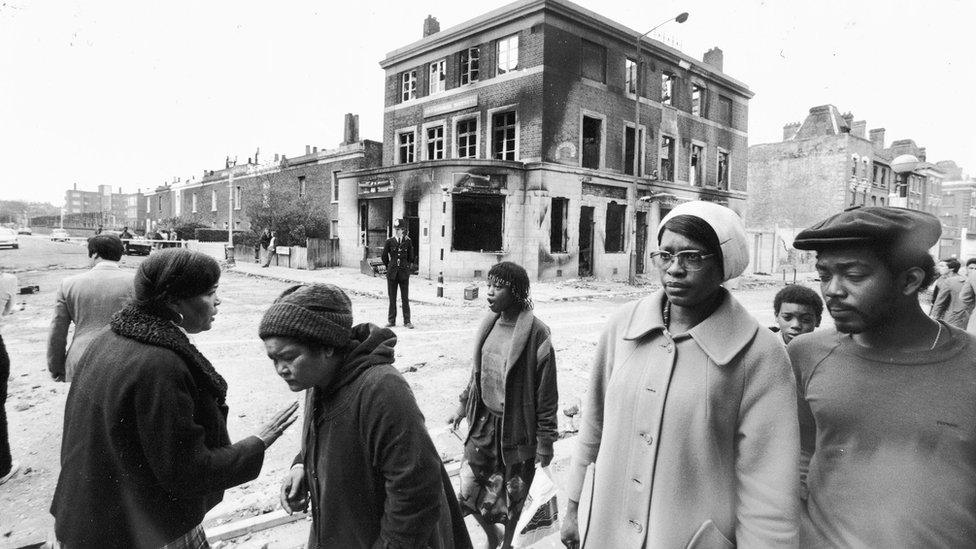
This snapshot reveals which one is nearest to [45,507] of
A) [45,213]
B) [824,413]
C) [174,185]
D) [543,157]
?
[824,413]

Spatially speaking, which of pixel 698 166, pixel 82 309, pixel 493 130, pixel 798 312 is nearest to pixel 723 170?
pixel 698 166

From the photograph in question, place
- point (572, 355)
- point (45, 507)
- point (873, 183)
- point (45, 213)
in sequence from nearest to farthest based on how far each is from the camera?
point (45, 507) → point (572, 355) → point (873, 183) → point (45, 213)

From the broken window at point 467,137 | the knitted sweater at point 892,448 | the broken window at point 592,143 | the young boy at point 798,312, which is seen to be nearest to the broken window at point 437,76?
the broken window at point 467,137

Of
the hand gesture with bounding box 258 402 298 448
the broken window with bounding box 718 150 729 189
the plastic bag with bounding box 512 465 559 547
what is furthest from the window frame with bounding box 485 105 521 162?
the hand gesture with bounding box 258 402 298 448

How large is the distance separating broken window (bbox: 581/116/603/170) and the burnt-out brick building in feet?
0.16

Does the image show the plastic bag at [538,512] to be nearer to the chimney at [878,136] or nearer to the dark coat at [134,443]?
the dark coat at [134,443]

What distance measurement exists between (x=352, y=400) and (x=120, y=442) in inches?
32.0

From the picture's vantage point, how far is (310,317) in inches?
68.2

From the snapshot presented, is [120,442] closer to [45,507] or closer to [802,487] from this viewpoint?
[802,487]

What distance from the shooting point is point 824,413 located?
168 cm

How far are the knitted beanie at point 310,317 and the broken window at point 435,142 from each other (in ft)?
74.5

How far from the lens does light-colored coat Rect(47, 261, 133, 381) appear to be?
3.75 meters

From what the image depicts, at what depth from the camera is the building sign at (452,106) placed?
22250 mm

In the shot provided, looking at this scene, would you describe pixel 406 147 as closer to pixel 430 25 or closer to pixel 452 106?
pixel 452 106
